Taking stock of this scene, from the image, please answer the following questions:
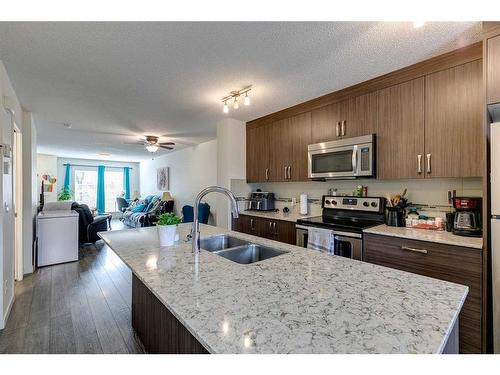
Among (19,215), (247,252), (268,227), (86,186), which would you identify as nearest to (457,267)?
(247,252)

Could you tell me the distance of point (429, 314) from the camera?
74cm

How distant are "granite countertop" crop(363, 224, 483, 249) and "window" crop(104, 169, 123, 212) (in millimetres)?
9559

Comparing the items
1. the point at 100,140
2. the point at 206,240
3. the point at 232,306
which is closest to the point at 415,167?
the point at 206,240

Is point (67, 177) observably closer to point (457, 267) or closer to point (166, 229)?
point (166, 229)

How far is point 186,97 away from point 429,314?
9.29 ft

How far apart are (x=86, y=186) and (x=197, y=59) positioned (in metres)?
8.90

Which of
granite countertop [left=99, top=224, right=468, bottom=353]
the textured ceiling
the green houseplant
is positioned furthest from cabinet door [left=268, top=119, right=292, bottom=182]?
the green houseplant

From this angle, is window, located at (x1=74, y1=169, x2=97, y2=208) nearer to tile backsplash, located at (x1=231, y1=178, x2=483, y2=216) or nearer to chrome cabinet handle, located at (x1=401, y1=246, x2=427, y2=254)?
tile backsplash, located at (x1=231, y1=178, x2=483, y2=216)

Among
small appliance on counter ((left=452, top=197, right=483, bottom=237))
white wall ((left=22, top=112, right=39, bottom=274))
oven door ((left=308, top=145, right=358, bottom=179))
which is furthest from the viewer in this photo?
white wall ((left=22, top=112, right=39, bottom=274))

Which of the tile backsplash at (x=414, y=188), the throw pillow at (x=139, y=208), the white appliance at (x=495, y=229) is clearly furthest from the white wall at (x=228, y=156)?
the throw pillow at (x=139, y=208)

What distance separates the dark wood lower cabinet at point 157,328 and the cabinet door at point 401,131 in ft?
7.28

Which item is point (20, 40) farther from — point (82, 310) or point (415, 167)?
point (415, 167)

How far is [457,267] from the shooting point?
5.51 feet

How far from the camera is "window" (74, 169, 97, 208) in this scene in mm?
8641
